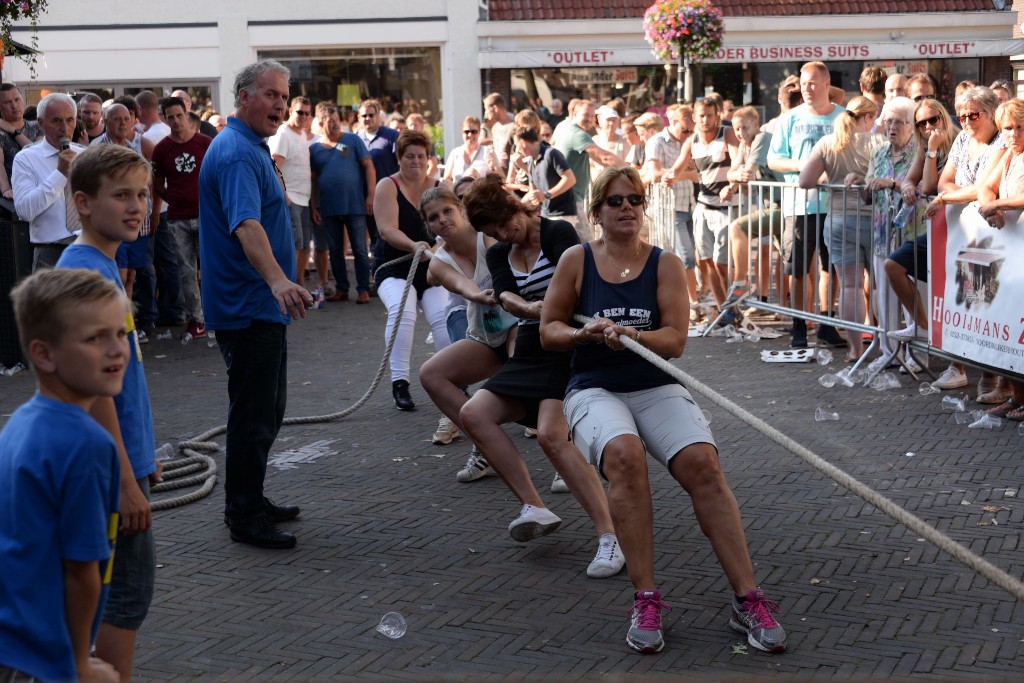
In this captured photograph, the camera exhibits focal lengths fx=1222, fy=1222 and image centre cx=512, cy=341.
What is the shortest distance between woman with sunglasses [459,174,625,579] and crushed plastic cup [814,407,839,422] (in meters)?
2.64

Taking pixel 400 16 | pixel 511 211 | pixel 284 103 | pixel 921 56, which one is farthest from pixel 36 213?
pixel 921 56

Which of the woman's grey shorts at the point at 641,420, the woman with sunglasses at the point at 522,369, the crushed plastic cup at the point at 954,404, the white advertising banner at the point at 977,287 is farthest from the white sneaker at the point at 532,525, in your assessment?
the crushed plastic cup at the point at 954,404

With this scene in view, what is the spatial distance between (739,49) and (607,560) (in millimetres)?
24193

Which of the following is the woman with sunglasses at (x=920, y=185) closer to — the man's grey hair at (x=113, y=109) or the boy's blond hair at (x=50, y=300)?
the man's grey hair at (x=113, y=109)

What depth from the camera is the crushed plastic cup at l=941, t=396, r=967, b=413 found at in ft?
25.1

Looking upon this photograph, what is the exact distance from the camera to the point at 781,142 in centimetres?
1029

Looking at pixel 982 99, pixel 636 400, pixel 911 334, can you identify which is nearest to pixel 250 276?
pixel 636 400

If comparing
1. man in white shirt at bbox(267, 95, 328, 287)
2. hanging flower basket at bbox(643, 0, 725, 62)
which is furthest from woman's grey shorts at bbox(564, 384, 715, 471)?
hanging flower basket at bbox(643, 0, 725, 62)

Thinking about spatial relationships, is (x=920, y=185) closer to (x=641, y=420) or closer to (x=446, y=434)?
(x=446, y=434)

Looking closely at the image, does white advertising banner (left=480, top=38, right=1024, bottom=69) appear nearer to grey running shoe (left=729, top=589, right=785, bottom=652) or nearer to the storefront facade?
the storefront facade

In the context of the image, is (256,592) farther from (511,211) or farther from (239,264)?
(511,211)

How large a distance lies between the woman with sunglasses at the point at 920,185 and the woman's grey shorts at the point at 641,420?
4.23 meters

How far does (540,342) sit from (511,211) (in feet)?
2.00

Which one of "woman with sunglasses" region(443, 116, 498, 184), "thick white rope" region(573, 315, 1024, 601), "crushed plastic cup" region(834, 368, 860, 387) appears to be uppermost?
"woman with sunglasses" region(443, 116, 498, 184)
